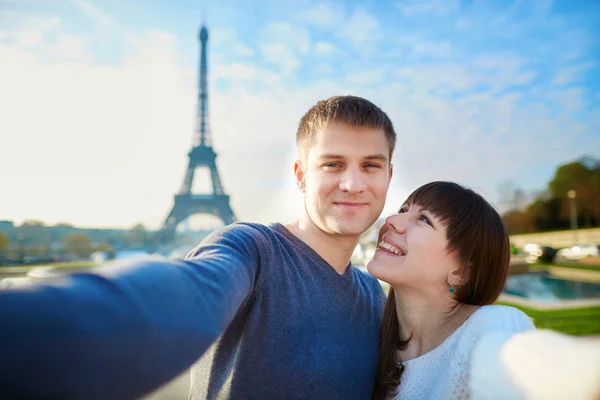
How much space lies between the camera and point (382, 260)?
7.56 feet

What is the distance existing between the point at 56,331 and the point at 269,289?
1188 mm

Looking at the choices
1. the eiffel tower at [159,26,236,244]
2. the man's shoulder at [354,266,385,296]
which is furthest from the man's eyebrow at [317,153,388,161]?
the eiffel tower at [159,26,236,244]

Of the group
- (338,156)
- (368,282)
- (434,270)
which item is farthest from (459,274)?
(338,156)

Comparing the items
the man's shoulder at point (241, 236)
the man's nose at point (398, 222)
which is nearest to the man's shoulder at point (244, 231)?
the man's shoulder at point (241, 236)

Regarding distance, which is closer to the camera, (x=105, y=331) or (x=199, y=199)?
(x=105, y=331)

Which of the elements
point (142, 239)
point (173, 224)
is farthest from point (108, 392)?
point (142, 239)

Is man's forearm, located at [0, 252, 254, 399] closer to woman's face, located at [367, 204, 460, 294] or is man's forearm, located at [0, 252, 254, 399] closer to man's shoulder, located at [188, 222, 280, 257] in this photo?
man's shoulder, located at [188, 222, 280, 257]

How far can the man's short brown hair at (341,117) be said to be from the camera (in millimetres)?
2205

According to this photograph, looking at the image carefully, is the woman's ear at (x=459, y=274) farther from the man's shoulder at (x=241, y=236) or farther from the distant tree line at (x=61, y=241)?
the distant tree line at (x=61, y=241)

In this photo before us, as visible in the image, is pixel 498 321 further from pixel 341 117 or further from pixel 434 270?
pixel 341 117

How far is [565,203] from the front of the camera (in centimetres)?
3853

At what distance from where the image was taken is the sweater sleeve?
603 millimetres

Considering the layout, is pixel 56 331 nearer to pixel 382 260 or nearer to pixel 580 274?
pixel 382 260

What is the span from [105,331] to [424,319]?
1.91 meters
